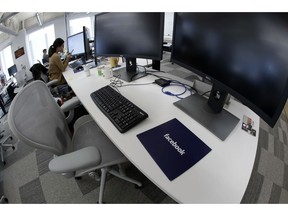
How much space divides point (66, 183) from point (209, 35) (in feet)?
5.47

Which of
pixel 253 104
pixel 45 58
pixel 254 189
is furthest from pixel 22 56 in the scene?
pixel 254 189

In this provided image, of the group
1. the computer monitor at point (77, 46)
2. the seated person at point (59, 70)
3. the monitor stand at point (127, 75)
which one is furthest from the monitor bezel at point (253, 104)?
the computer monitor at point (77, 46)

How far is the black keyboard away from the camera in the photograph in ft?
2.47

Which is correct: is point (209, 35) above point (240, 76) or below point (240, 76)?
above

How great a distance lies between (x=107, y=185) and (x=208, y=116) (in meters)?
1.11

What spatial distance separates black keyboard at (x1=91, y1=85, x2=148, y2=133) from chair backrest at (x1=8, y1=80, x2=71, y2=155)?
0.28m

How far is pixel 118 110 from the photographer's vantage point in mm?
847

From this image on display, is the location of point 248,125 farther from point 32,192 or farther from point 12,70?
point 12,70

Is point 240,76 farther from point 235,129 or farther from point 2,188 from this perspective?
point 2,188

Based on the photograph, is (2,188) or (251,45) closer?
(251,45)

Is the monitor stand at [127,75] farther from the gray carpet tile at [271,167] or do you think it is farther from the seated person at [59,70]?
the gray carpet tile at [271,167]

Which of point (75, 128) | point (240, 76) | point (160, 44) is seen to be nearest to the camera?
point (240, 76)

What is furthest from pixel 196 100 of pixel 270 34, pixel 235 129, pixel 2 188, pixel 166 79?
pixel 2 188

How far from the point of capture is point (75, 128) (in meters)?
1.21
